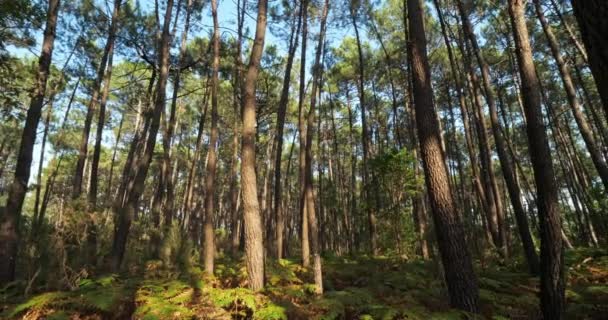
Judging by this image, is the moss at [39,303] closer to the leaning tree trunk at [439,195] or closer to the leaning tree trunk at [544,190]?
the leaning tree trunk at [439,195]

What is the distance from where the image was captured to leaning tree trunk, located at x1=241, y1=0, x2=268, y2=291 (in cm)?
515

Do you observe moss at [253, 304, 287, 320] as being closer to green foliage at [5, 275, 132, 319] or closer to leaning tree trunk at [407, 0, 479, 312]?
green foliage at [5, 275, 132, 319]

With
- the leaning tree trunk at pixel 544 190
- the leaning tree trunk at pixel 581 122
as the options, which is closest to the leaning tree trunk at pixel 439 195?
the leaning tree trunk at pixel 544 190

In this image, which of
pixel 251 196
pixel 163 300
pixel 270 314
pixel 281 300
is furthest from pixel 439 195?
pixel 163 300

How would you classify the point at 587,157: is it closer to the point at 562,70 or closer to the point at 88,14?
the point at 562,70

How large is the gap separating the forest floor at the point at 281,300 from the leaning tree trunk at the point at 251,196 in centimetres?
36

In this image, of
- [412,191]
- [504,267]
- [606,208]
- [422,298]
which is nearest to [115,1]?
[412,191]

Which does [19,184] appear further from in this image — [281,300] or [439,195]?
[439,195]

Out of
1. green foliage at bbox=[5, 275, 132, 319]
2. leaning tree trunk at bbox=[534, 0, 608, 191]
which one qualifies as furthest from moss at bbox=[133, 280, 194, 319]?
leaning tree trunk at bbox=[534, 0, 608, 191]

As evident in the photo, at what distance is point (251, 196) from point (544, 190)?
166 inches

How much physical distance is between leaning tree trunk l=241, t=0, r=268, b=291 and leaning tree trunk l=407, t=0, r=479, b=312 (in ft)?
8.76

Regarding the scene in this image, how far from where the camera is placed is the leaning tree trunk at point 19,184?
21.0 ft

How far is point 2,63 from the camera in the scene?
6.38 metres

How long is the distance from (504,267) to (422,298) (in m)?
4.54
